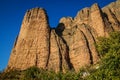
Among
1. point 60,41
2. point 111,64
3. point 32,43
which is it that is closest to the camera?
point 111,64

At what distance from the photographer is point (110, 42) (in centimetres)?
3588

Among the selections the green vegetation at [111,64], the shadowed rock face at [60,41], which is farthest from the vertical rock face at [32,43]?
the green vegetation at [111,64]

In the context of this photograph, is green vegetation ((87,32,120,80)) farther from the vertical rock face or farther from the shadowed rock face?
the vertical rock face

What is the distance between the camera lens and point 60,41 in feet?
289

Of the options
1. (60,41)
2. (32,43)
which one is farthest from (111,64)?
(32,43)

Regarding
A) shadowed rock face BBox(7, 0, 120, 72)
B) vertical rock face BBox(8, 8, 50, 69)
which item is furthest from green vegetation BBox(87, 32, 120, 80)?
vertical rock face BBox(8, 8, 50, 69)

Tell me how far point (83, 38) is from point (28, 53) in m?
17.1

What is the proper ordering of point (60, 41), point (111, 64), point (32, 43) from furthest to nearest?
point (60, 41)
point (32, 43)
point (111, 64)

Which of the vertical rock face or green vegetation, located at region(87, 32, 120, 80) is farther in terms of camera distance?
the vertical rock face

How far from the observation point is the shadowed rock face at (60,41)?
3223 inches

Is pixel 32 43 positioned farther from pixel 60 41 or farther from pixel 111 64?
pixel 111 64

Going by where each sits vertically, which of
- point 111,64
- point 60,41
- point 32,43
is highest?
point 32,43

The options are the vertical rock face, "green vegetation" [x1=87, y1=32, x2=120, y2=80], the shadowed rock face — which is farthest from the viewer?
the vertical rock face

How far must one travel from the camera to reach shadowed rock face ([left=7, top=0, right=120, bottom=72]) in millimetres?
81875
